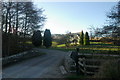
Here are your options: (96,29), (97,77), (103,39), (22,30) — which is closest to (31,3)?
(22,30)

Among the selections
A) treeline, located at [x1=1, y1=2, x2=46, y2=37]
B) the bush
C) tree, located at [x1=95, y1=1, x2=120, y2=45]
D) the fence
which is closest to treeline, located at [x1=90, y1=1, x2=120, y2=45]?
tree, located at [x1=95, y1=1, x2=120, y2=45]

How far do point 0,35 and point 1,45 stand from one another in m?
0.99

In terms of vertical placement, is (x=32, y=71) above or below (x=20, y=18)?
below

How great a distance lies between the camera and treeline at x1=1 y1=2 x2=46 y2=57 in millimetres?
13344

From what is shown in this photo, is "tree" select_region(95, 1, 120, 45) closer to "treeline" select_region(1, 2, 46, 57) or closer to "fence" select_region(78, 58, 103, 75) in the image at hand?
"fence" select_region(78, 58, 103, 75)

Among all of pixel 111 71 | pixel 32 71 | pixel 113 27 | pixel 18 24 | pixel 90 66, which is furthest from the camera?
pixel 18 24

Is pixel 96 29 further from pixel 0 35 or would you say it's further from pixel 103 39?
pixel 0 35

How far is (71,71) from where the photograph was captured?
7.75m

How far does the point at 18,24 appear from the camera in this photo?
18.9 metres

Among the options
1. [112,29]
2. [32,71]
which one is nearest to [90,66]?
[32,71]

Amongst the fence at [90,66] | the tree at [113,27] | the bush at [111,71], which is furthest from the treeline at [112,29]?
the bush at [111,71]

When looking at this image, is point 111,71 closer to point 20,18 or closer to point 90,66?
point 90,66

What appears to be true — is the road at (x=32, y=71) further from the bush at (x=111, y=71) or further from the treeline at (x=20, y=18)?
the treeline at (x=20, y=18)

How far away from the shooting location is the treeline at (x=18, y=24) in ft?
43.8
